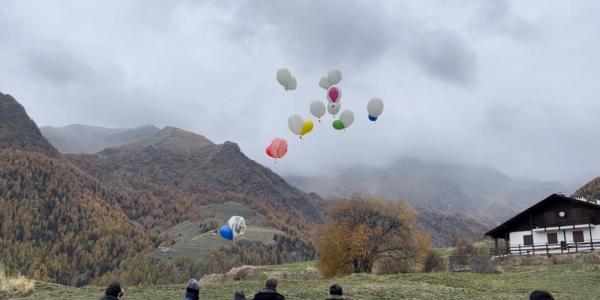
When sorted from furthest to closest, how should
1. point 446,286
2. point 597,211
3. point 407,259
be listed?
1. point 597,211
2. point 407,259
3. point 446,286

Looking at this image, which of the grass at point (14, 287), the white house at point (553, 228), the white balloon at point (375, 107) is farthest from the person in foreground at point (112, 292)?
the white house at point (553, 228)

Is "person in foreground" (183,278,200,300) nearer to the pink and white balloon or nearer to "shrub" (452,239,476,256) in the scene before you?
the pink and white balloon

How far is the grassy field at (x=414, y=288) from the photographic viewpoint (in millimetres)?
28453

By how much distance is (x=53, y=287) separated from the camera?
1369 inches

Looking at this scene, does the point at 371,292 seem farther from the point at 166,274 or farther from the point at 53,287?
the point at 166,274

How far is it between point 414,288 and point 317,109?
12.7m

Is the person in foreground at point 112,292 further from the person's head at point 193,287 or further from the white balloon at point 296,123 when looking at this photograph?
the white balloon at point 296,123

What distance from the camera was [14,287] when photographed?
3247 cm

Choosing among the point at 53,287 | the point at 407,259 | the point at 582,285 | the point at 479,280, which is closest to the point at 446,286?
the point at 479,280

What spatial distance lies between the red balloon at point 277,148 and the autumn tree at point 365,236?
1544cm

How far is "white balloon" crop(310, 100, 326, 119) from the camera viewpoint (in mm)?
35656

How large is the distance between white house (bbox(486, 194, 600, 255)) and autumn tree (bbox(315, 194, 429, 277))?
59.6ft

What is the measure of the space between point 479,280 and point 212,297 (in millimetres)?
19902

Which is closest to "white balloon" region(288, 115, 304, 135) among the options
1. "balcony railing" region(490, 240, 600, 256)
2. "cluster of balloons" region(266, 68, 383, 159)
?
"cluster of balloons" region(266, 68, 383, 159)
